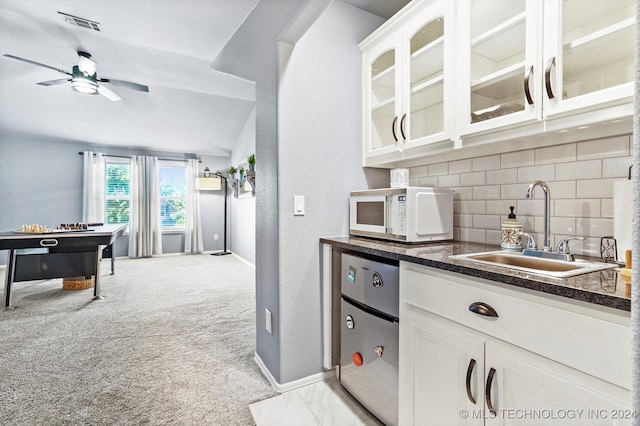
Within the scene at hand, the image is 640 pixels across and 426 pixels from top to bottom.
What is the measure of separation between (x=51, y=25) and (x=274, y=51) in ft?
8.40

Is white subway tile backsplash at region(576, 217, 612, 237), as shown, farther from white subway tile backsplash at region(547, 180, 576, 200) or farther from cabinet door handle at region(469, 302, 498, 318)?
cabinet door handle at region(469, 302, 498, 318)

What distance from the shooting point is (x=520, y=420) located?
924 mm

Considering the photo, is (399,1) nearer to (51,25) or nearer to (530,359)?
(530,359)

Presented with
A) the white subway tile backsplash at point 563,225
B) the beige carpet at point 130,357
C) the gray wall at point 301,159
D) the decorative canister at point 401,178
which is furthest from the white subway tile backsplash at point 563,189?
the beige carpet at point 130,357

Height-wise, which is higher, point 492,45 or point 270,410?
point 492,45

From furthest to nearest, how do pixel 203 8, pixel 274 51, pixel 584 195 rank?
pixel 203 8 < pixel 274 51 < pixel 584 195

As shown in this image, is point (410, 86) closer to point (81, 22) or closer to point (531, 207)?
point (531, 207)

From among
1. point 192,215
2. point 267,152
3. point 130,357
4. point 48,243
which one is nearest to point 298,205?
point 267,152

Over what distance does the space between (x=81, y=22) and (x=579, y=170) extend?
12.4ft

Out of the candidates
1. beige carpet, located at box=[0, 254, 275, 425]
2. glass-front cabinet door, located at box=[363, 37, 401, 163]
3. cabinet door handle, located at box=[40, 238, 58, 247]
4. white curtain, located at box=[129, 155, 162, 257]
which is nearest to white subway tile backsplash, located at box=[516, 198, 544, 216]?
glass-front cabinet door, located at box=[363, 37, 401, 163]

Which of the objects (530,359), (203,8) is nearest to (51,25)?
(203,8)

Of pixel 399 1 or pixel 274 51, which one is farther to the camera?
pixel 399 1

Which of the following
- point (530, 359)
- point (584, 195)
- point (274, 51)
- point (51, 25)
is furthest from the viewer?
point (51, 25)

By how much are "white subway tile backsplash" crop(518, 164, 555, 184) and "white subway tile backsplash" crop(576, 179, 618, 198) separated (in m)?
0.12
